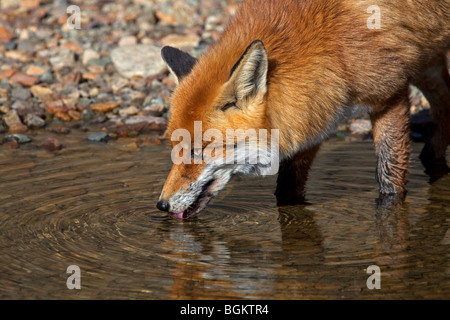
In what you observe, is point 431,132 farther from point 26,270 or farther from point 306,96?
point 26,270

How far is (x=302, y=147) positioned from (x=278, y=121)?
0.50 m

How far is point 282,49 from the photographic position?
17.1 feet

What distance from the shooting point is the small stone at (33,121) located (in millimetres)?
8992

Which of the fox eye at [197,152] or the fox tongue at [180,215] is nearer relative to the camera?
the fox eye at [197,152]

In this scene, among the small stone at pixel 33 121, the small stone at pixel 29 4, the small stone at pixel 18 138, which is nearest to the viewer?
the small stone at pixel 18 138

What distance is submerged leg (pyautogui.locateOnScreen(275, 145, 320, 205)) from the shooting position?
6277 millimetres

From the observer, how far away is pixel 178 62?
5672 millimetres

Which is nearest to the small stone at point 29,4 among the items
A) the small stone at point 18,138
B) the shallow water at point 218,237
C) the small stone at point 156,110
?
the small stone at point 156,110

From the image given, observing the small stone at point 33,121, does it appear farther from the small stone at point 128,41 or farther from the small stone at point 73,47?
the small stone at point 128,41

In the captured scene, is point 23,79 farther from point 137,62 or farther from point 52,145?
point 52,145

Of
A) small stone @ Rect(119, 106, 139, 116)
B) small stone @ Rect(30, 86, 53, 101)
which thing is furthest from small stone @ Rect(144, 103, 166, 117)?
small stone @ Rect(30, 86, 53, 101)

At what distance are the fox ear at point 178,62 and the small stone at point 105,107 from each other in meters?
3.86

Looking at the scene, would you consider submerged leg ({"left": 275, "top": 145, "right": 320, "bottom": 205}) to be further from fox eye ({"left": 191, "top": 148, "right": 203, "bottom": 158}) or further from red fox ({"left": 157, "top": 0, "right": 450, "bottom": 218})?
fox eye ({"left": 191, "top": 148, "right": 203, "bottom": 158})

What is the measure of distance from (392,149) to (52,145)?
4.18m
